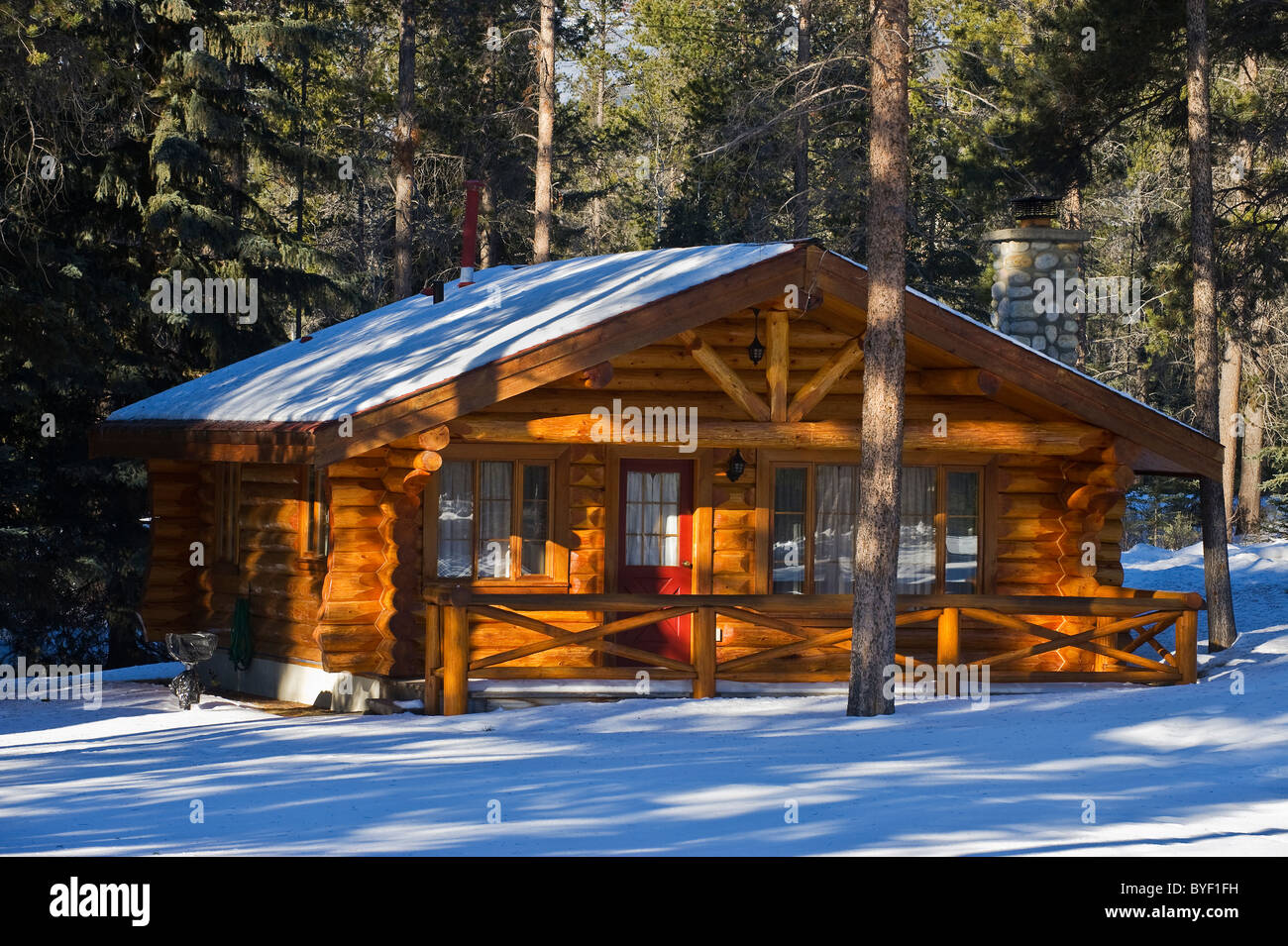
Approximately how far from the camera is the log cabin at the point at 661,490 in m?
14.2

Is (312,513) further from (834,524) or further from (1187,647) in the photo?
(1187,647)

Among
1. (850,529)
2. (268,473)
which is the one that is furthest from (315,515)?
(850,529)

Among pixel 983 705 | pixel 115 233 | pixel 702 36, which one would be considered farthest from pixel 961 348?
pixel 702 36

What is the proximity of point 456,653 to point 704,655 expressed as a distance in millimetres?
2334

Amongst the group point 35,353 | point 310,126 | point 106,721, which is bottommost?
point 106,721

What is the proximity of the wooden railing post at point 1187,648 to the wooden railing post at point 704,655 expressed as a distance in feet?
15.9

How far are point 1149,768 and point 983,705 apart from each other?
315 centimetres

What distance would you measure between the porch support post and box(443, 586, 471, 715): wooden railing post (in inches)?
282

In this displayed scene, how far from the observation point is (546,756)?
444 inches

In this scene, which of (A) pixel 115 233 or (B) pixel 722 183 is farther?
(B) pixel 722 183

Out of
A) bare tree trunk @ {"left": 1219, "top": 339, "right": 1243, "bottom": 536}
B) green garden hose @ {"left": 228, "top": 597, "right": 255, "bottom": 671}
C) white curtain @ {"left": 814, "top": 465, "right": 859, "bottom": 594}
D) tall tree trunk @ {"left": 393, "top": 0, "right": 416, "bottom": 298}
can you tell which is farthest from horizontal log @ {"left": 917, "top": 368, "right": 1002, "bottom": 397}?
bare tree trunk @ {"left": 1219, "top": 339, "right": 1243, "bottom": 536}

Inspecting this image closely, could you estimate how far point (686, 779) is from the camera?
10.1m

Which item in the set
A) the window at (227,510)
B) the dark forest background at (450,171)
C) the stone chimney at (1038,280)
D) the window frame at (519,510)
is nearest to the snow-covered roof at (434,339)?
the window at (227,510)
